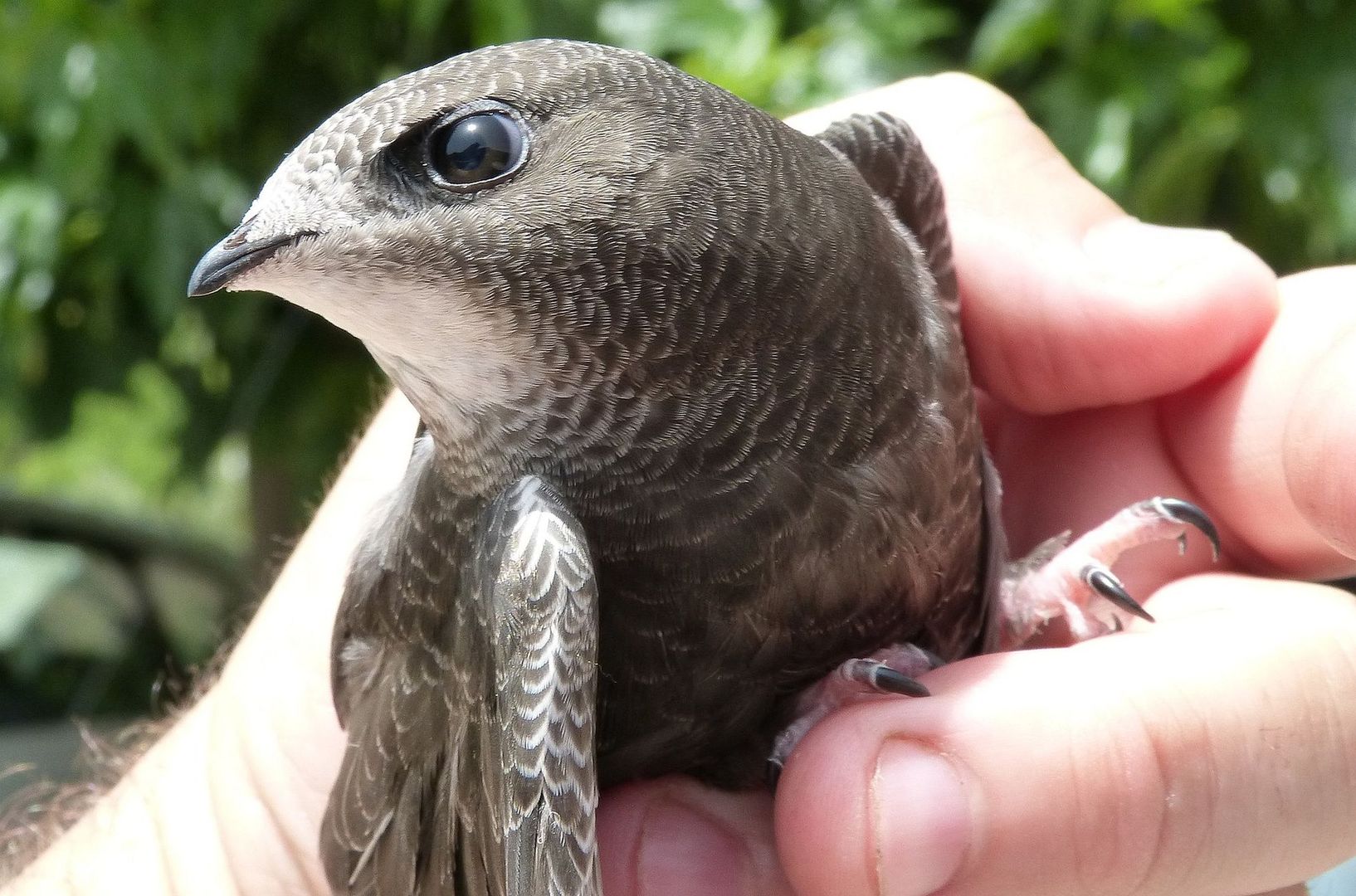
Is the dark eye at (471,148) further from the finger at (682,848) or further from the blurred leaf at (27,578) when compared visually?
the blurred leaf at (27,578)

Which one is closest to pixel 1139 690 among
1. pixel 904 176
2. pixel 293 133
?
pixel 904 176

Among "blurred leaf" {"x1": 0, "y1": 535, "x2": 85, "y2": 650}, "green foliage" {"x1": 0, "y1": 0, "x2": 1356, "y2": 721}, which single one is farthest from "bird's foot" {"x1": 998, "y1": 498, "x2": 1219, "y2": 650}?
"blurred leaf" {"x1": 0, "y1": 535, "x2": 85, "y2": 650}

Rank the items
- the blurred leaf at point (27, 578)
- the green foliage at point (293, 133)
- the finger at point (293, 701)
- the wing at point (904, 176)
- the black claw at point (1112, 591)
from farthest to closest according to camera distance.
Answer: the blurred leaf at point (27, 578)
the green foliage at point (293, 133)
the finger at point (293, 701)
the wing at point (904, 176)
the black claw at point (1112, 591)

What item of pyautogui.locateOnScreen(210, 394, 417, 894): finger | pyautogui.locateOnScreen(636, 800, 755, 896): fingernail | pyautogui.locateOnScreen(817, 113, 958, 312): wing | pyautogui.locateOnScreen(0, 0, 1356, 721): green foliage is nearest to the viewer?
pyautogui.locateOnScreen(636, 800, 755, 896): fingernail

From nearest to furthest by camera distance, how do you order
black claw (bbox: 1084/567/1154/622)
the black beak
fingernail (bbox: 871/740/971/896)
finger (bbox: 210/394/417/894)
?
1. the black beak
2. fingernail (bbox: 871/740/971/896)
3. black claw (bbox: 1084/567/1154/622)
4. finger (bbox: 210/394/417/894)

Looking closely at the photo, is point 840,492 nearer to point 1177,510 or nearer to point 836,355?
point 836,355

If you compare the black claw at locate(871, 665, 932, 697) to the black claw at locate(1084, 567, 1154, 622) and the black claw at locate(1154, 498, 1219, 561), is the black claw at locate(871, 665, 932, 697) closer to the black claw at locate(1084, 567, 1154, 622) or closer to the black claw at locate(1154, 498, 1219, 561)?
the black claw at locate(1084, 567, 1154, 622)

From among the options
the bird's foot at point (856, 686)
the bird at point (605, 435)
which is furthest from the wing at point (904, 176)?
the bird's foot at point (856, 686)
